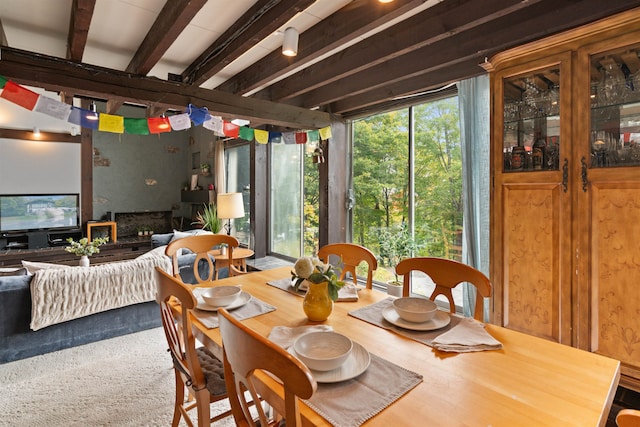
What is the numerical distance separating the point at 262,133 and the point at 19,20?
212 centimetres

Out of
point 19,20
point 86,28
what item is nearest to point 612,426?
point 86,28

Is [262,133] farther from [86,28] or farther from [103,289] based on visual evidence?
[103,289]

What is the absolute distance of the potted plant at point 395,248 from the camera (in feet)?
10.5

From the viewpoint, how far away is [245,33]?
2.31 m

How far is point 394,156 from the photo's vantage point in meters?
3.53

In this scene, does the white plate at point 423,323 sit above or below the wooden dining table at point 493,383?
above

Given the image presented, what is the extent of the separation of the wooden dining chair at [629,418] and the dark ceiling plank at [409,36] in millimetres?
1929

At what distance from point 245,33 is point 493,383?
96.1 inches

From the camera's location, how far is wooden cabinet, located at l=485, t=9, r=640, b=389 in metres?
1.65

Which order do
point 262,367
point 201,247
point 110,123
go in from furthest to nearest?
point 110,123 → point 201,247 → point 262,367

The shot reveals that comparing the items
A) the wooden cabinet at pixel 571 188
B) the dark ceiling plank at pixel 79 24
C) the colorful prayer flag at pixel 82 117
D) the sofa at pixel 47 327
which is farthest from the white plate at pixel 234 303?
the colorful prayer flag at pixel 82 117

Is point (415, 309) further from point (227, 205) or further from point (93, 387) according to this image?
point (227, 205)

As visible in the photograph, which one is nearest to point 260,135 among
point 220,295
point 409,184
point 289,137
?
point 289,137

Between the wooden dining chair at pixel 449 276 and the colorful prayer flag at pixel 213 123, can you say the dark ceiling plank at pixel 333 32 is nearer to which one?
the colorful prayer flag at pixel 213 123
